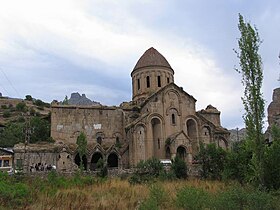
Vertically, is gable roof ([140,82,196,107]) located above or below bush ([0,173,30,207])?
above

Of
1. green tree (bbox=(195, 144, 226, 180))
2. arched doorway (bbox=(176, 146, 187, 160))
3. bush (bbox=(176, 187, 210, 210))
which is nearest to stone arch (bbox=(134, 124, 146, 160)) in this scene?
arched doorway (bbox=(176, 146, 187, 160))

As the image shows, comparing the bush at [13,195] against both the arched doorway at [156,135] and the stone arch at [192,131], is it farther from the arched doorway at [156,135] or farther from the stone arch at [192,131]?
the stone arch at [192,131]

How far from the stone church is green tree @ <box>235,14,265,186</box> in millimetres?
19036

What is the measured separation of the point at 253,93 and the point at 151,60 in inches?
1044

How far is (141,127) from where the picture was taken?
3481 centimetres

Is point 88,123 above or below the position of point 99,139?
above

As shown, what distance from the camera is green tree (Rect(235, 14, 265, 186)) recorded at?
14562 millimetres

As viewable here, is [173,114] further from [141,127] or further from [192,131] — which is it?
[141,127]

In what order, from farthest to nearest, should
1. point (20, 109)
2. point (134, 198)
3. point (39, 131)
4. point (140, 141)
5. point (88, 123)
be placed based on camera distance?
1. point (20, 109)
2. point (39, 131)
3. point (88, 123)
4. point (140, 141)
5. point (134, 198)

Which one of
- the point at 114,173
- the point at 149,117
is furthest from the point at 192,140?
the point at 114,173

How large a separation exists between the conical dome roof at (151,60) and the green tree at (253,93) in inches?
968

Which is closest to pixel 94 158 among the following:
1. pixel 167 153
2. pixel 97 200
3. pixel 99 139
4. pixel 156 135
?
pixel 99 139

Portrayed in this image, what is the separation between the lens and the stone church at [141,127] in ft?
113

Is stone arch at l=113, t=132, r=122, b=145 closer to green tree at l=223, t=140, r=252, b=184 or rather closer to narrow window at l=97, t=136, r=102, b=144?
narrow window at l=97, t=136, r=102, b=144
